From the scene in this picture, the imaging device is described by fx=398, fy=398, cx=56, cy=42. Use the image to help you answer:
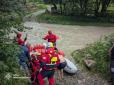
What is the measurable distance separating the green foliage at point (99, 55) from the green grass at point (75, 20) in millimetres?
11855

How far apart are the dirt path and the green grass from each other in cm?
144

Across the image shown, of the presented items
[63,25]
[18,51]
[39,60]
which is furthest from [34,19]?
[18,51]

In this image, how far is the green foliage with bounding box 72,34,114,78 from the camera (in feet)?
45.3

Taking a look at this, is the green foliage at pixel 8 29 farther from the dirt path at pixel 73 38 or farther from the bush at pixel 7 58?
the dirt path at pixel 73 38

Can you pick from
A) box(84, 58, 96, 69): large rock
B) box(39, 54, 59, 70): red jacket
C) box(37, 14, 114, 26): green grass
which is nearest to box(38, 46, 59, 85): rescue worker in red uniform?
box(39, 54, 59, 70): red jacket

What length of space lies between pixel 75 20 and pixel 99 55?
14.8 m

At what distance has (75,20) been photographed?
2916 cm

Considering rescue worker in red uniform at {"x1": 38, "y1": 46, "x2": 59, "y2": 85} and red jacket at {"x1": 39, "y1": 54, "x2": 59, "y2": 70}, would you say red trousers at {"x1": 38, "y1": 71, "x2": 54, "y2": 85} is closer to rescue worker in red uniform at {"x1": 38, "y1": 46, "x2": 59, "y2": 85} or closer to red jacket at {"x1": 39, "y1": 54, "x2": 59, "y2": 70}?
rescue worker in red uniform at {"x1": 38, "y1": 46, "x2": 59, "y2": 85}

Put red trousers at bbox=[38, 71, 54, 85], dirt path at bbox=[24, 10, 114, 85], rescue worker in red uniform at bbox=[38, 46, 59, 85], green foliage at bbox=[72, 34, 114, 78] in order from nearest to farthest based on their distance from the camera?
rescue worker in red uniform at bbox=[38, 46, 59, 85] → red trousers at bbox=[38, 71, 54, 85] → dirt path at bbox=[24, 10, 114, 85] → green foliage at bbox=[72, 34, 114, 78]

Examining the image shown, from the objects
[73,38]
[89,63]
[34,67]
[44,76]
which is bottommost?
[73,38]

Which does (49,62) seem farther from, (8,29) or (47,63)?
(8,29)

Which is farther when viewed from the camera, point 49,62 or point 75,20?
point 75,20

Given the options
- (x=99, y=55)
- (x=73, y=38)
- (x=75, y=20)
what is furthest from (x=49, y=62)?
(x=75, y=20)

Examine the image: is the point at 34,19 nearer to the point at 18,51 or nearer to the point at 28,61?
the point at 28,61
